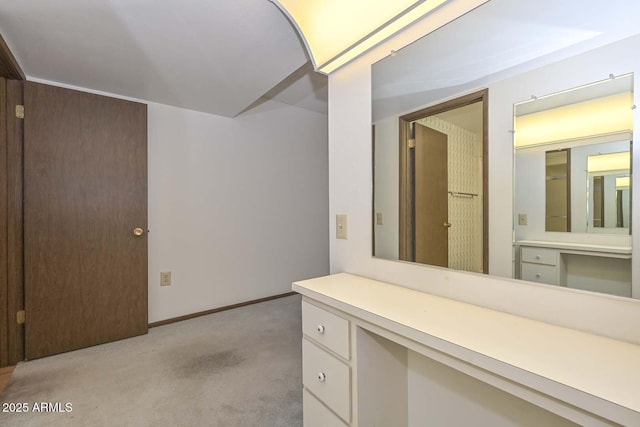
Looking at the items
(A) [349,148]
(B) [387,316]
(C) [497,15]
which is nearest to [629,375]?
(B) [387,316]

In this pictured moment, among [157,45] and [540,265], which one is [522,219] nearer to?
[540,265]

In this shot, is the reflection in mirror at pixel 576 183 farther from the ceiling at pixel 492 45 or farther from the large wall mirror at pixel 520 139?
the ceiling at pixel 492 45

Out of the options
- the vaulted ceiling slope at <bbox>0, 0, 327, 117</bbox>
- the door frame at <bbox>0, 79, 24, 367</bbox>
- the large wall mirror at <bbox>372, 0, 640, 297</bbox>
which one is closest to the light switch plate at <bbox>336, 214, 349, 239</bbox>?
the large wall mirror at <bbox>372, 0, 640, 297</bbox>

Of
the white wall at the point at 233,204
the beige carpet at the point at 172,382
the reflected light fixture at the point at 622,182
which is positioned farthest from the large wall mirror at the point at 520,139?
the white wall at the point at 233,204

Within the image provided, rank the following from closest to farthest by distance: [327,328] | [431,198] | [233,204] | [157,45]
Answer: [327,328]
[431,198]
[157,45]
[233,204]

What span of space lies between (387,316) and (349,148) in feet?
Answer: 2.83

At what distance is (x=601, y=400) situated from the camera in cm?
48

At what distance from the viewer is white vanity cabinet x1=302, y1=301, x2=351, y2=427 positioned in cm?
100

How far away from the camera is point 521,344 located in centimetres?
67

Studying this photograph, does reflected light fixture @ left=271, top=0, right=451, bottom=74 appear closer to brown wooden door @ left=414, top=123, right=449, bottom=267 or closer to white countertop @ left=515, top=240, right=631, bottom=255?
brown wooden door @ left=414, top=123, right=449, bottom=267

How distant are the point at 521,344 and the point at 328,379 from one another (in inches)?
26.3

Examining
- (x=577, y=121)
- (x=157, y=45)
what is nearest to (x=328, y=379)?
(x=577, y=121)

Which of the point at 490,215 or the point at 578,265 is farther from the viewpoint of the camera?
the point at 490,215

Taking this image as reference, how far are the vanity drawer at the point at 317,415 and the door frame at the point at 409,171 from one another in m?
0.66
